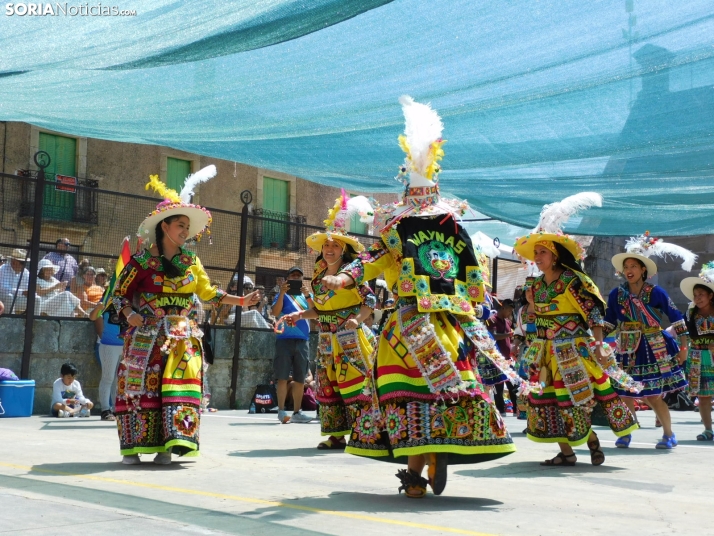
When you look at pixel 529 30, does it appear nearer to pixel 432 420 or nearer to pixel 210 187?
pixel 432 420

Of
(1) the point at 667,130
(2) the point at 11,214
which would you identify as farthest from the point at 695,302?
(2) the point at 11,214

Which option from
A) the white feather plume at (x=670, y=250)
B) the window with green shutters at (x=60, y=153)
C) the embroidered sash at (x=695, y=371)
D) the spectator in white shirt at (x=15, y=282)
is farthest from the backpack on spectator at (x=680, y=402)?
the window with green shutters at (x=60, y=153)

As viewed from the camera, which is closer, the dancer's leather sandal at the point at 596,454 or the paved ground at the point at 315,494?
the paved ground at the point at 315,494

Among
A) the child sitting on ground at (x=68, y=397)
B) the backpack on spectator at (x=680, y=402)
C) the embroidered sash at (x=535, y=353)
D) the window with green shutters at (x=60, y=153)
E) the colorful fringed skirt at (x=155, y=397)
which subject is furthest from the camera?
the window with green shutters at (x=60, y=153)

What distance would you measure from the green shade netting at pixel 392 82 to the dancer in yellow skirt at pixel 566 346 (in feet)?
2.15

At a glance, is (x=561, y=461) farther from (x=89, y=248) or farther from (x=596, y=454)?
(x=89, y=248)

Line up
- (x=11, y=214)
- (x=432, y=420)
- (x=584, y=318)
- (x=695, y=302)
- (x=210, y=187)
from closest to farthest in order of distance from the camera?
(x=432, y=420), (x=584, y=318), (x=695, y=302), (x=11, y=214), (x=210, y=187)

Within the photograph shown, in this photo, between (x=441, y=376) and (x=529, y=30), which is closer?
(x=441, y=376)

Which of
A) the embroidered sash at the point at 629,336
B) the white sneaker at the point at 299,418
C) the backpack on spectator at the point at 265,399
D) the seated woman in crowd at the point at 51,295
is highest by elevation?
the seated woman in crowd at the point at 51,295

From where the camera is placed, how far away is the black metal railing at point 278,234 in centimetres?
1499

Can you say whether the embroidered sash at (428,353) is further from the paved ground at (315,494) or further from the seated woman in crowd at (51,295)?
the seated woman in crowd at (51,295)

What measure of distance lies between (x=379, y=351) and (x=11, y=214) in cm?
813

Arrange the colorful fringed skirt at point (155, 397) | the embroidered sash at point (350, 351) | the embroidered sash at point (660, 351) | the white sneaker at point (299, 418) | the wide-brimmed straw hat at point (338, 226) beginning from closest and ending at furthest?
the colorful fringed skirt at point (155, 397) → the wide-brimmed straw hat at point (338, 226) → the embroidered sash at point (350, 351) → the embroidered sash at point (660, 351) → the white sneaker at point (299, 418)

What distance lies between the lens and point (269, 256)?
15562mm
